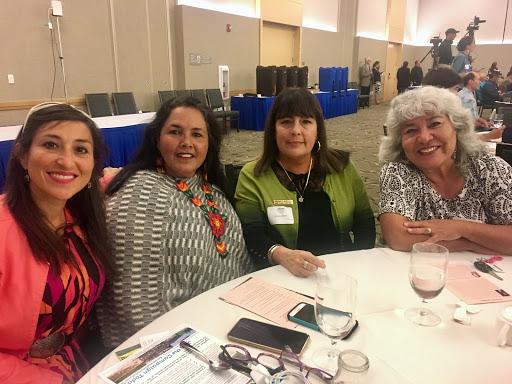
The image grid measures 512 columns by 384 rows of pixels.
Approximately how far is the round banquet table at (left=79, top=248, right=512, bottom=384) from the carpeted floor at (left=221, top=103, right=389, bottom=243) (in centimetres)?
280

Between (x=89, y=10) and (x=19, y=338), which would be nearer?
(x=19, y=338)

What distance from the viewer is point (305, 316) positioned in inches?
43.1

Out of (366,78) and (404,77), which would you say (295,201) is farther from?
(404,77)

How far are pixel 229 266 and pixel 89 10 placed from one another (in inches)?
255

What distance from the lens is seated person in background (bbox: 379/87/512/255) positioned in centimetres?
171

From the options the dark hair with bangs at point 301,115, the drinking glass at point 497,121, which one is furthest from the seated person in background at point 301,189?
the drinking glass at point 497,121

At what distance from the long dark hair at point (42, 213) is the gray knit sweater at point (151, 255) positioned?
0.07 metres

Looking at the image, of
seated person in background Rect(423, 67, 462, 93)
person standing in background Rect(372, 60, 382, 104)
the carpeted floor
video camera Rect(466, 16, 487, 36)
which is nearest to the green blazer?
the carpeted floor

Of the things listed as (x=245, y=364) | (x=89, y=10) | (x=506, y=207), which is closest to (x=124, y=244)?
(x=245, y=364)

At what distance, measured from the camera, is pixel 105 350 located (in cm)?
150

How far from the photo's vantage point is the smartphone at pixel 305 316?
106cm

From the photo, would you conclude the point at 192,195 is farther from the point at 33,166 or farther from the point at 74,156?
the point at 33,166

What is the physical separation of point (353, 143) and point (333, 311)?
706 centimetres

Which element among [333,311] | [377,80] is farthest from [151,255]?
[377,80]
